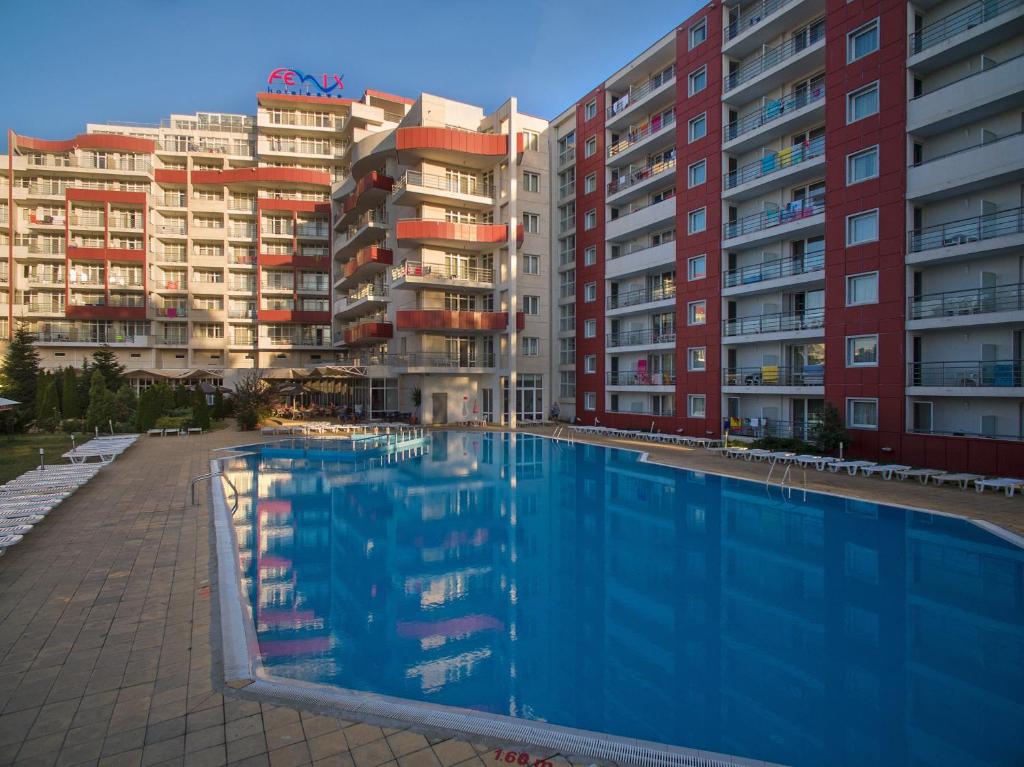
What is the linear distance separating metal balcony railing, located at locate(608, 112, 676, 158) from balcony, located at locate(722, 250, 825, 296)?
9.17m

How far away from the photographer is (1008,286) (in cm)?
1692

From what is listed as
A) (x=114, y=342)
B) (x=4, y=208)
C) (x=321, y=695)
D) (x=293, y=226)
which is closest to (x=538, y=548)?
(x=321, y=695)

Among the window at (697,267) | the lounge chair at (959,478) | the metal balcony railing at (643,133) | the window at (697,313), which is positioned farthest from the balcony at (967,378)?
the metal balcony railing at (643,133)

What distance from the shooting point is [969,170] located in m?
17.2

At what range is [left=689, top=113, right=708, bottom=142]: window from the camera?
27188 millimetres

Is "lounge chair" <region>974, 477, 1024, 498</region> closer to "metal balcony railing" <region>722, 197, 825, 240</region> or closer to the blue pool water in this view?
the blue pool water

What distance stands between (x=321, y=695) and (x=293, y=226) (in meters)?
50.4

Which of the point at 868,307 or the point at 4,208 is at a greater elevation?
the point at 4,208

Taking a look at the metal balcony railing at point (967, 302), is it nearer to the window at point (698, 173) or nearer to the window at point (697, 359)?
the window at point (697, 359)

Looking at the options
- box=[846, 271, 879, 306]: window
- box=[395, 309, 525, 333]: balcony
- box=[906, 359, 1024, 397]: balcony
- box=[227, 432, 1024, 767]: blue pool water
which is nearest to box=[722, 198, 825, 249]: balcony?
box=[846, 271, 879, 306]: window

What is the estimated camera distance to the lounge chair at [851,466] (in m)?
18.5

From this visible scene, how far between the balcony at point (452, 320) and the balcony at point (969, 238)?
68.7 ft

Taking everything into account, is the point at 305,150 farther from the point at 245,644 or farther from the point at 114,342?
the point at 245,644

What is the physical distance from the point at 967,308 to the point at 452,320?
78.7 ft
